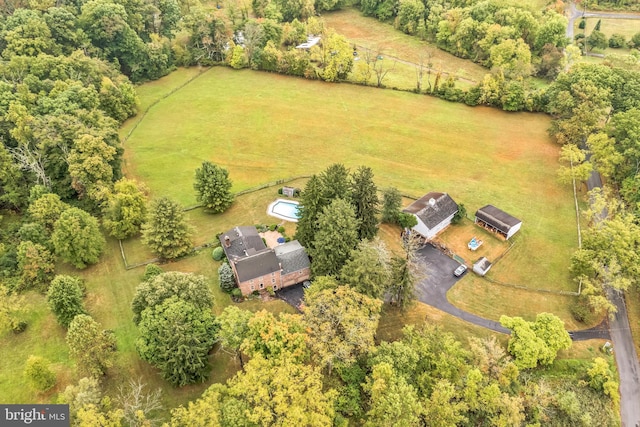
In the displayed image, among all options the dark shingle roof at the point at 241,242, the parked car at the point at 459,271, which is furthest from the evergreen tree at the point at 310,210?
the parked car at the point at 459,271

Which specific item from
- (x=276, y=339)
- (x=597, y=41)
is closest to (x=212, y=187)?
(x=276, y=339)

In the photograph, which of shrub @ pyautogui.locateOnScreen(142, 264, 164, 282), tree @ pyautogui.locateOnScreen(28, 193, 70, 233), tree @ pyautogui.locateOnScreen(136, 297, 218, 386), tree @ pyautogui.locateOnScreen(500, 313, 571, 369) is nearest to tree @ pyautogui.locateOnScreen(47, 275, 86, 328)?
shrub @ pyautogui.locateOnScreen(142, 264, 164, 282)

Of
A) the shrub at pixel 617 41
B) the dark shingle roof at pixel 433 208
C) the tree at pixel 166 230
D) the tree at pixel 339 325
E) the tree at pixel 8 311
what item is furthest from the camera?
the shrub at pixel 617 41

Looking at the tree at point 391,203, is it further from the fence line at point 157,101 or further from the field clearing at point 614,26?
the field clearing at point 614,26

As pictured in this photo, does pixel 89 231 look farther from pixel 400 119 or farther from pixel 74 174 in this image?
pixel 400 119

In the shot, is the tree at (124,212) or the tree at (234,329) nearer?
the tree at (234,329)

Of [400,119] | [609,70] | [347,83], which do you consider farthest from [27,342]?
[609,70]

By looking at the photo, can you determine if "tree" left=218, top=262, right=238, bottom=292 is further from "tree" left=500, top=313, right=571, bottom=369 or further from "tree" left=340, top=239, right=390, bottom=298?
"tree" left=500, top=313, right=571, bottom=369
